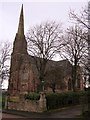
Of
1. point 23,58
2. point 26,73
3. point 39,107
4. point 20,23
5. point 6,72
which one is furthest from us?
point 20,23

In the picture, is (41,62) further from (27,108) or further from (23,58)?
(23,58)

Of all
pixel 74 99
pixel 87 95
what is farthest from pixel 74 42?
pixel 87 95

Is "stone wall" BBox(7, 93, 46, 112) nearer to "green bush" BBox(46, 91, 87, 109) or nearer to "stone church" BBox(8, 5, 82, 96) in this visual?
"green bush" BBox(46, 91, 87, 109)

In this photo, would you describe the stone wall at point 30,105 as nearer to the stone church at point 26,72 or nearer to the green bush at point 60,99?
the green bush at point 60,99

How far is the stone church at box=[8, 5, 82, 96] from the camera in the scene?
40156 millimetres

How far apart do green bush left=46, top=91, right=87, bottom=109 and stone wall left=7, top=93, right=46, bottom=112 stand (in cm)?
91

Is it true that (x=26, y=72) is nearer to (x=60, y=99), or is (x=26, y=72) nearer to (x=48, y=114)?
(x=60, y=99)

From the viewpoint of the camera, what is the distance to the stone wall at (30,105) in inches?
965

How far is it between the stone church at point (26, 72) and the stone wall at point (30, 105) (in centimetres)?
818

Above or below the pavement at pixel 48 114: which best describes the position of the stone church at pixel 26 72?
above

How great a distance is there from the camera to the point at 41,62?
3092 centimetres

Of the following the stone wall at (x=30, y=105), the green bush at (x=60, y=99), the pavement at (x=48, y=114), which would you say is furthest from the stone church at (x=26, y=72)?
the pavement at (x=48, y=114)

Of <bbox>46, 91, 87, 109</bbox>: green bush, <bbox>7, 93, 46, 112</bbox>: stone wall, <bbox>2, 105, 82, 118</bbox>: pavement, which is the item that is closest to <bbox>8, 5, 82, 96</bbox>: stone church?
<bbox>46, 91, 87, 109</bbox>: green bush

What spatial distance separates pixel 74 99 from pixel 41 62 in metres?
6.94
